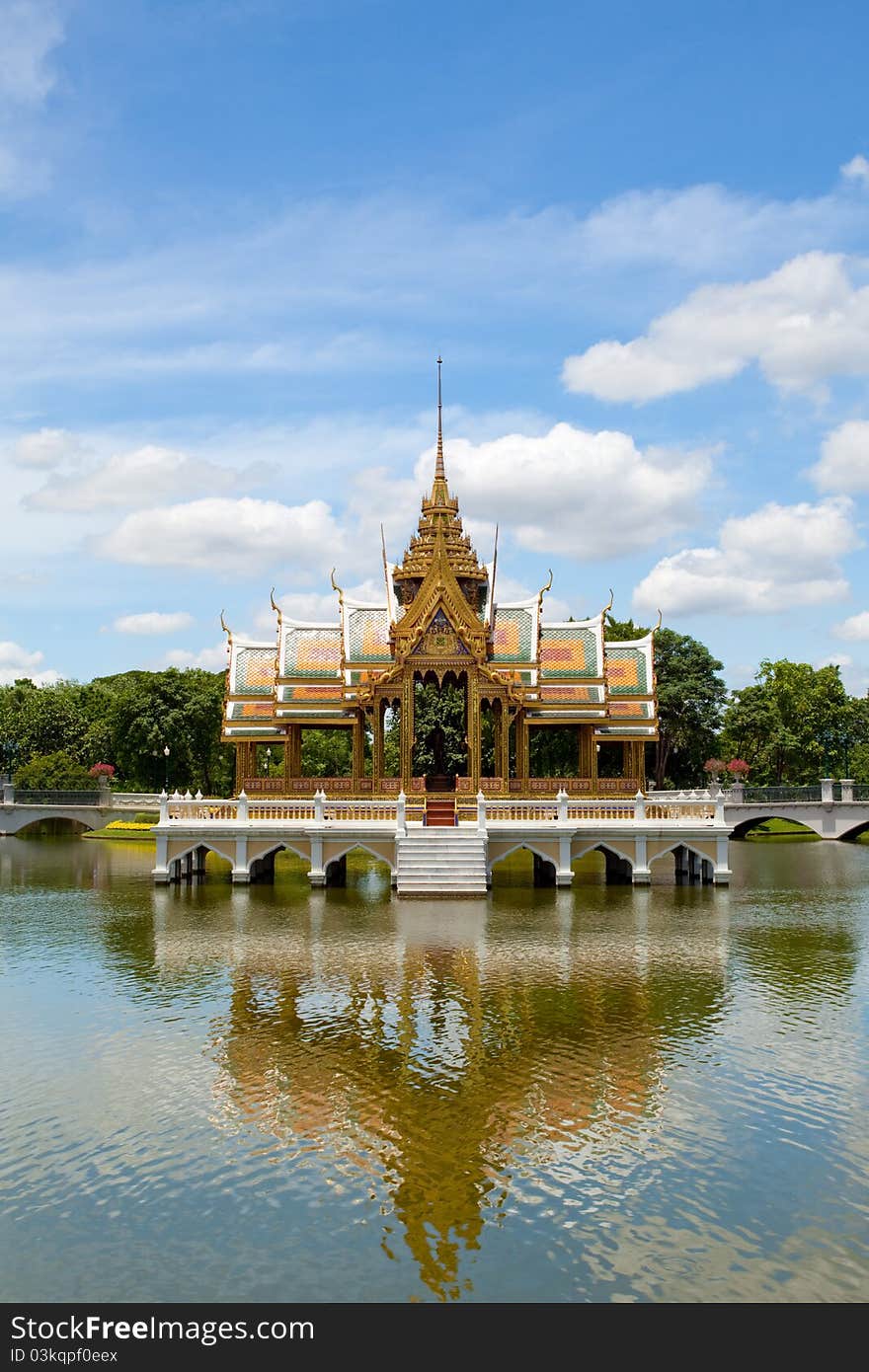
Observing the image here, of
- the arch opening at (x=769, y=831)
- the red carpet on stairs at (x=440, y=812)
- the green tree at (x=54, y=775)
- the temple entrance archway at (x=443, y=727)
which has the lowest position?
the arch opening at (x=769, y=831)

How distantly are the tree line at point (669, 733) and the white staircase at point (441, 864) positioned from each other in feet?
90.9

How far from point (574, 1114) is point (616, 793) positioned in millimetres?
22067

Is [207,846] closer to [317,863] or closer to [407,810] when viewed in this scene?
[317,863]

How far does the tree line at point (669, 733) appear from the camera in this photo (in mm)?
60938

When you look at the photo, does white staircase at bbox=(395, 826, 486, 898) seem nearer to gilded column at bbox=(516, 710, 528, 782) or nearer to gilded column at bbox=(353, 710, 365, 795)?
gilded column at bbox=(516, 710, 528, 782)

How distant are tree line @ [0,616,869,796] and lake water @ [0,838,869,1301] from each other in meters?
37.8

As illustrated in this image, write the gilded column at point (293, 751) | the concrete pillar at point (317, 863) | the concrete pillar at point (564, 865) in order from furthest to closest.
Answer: the gilded column at point (293, 751) → the concrete pillar at point (317, 863) → the concrete pillar at point (564, 865)

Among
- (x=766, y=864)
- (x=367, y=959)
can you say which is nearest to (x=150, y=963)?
(x=367, y=959)

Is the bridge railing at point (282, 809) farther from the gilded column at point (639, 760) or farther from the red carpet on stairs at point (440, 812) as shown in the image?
the gilded column at point (639, 760)

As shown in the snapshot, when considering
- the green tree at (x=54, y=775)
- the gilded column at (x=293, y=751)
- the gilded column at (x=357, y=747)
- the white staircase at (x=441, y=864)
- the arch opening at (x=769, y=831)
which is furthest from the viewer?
the green tree at (x=54, y=775)

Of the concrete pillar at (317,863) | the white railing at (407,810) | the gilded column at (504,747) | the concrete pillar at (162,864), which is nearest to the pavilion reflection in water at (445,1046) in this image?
the concrete pillar at (317,863)

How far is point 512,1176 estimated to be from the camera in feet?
31.5

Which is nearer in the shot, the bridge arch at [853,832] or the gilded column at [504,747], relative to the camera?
the gilded column at [504,747]
